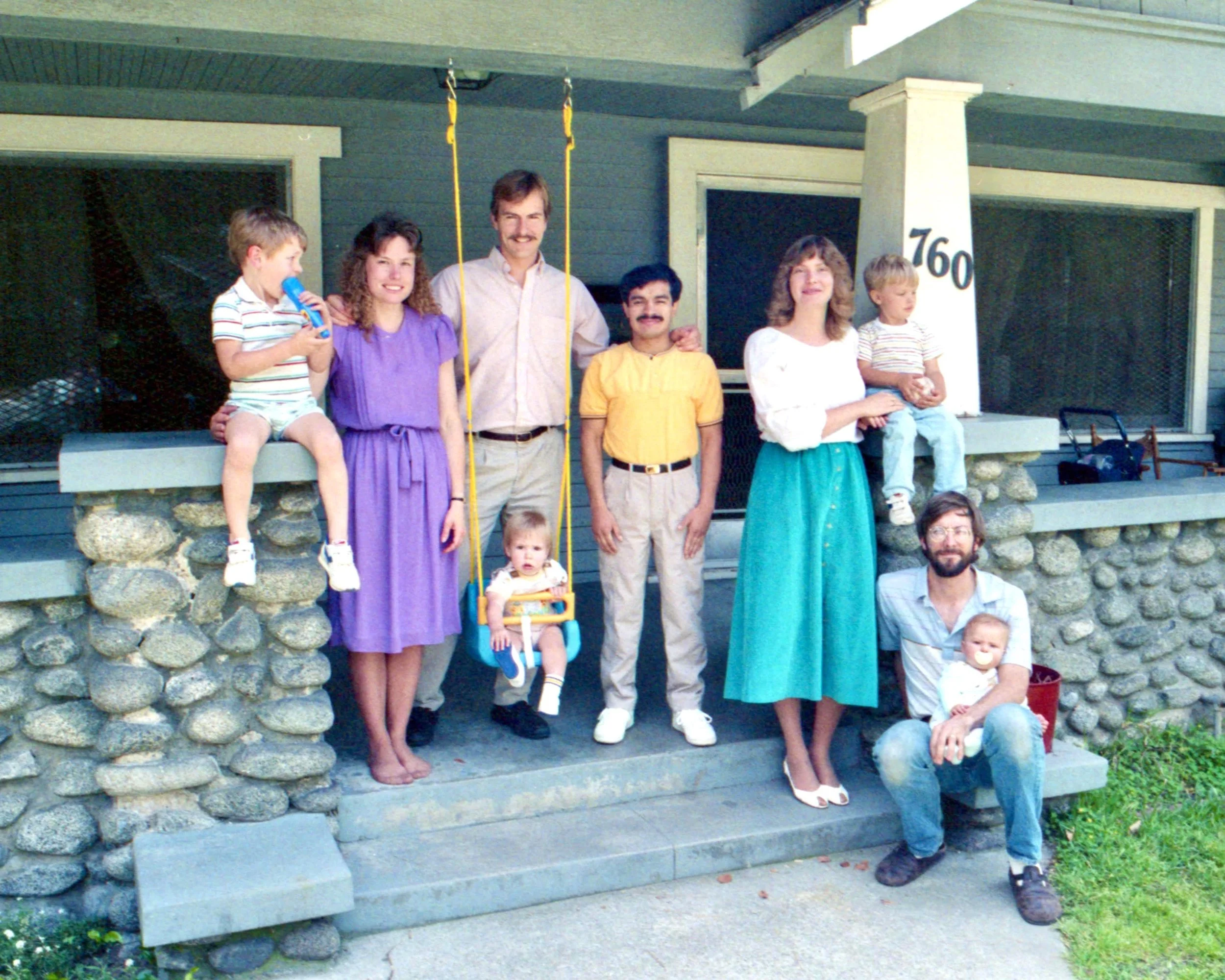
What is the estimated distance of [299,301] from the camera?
121 inches

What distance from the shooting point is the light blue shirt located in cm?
349

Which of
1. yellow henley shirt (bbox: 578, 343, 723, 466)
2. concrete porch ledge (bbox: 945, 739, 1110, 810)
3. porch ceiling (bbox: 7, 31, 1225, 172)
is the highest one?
porch ceiling (bbox: 7, 31, 1225, 172)

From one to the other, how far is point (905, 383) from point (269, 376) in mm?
1954

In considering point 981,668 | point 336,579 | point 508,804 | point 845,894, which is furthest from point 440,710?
point 981,668

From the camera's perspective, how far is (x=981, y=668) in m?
3.45

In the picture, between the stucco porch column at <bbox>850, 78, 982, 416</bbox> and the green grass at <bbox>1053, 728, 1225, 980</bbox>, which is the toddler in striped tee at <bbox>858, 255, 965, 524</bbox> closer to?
the stucco porch column at <bbox>850, 78, 982, 416</bbox>

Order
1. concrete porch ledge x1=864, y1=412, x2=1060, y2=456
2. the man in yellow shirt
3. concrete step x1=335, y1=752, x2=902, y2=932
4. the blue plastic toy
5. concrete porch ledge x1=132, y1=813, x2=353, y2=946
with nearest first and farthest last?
concrete porch ledge x1=132, y1=813, x2=353, y2=946
the blue plastic toy
concrete step x1=335, y1=752, x2=902, y2=932
the man in yellow shirt
concrete porch ledge x1=864, y1=412, x2=1060, y2=456

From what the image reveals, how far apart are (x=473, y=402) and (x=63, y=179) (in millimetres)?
2555

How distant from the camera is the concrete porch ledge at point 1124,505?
423cm

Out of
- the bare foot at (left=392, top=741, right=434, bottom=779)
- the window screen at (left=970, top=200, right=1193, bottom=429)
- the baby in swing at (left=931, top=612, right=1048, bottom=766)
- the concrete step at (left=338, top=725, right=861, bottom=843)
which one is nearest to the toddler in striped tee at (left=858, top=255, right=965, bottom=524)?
the baby in swing at (left=931, top=612, right=1048, bottom=766)

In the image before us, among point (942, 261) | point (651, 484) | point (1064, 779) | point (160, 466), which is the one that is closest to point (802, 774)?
point (1064, 779)

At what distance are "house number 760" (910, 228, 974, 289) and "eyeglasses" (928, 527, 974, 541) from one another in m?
1.19

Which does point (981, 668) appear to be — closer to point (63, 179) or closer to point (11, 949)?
point (11, 949)

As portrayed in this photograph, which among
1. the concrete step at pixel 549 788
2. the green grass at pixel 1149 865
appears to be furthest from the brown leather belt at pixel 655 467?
the green grass at pixel 1149 865
